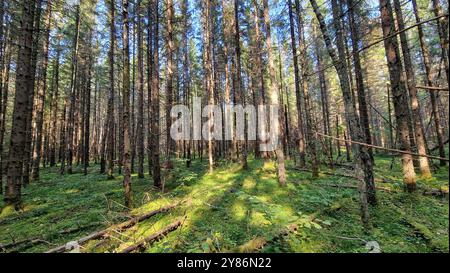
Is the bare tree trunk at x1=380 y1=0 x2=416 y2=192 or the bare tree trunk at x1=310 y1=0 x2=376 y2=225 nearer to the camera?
the bare tree trunk at x1=310 y1=0 x2=376 y2=225

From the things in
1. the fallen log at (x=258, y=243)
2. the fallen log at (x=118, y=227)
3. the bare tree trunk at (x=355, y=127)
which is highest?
the bare tree trunk at (x=355, y=127)

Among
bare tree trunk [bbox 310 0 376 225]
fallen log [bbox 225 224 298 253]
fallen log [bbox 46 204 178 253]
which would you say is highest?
bare tree trunk [bbox 310 0 376 225]

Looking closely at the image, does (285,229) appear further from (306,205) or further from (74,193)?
(74,193)

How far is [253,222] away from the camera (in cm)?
574

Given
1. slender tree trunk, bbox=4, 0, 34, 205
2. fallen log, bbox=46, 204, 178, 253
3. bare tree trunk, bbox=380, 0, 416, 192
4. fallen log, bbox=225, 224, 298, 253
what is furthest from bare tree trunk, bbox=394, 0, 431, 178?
slender tree trunk, bbox=4, 0, 34, 205

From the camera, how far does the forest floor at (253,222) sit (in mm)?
4656

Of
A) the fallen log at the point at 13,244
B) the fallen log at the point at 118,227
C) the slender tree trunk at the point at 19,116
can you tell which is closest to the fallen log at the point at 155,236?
the fallen log at the point at 118,227

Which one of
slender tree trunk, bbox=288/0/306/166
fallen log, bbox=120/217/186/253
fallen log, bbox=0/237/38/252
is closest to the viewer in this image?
fallen log, bbox=120/217/186/253

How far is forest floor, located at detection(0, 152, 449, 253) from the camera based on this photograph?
183 inches

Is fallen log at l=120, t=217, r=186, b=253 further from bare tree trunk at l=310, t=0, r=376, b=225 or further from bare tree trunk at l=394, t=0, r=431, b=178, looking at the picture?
bare tree trunk at l=394, t=0, r=431, b=178

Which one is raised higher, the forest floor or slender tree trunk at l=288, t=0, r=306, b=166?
slender tree trunk at l=288, t=0, r=306, b=166

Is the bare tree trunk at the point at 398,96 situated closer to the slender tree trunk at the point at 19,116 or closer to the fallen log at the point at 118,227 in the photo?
the fallen log at the point at 118,227

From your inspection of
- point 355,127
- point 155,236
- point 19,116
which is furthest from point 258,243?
point 19,116

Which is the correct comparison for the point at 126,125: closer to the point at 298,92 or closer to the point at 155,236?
the point at 155,236
